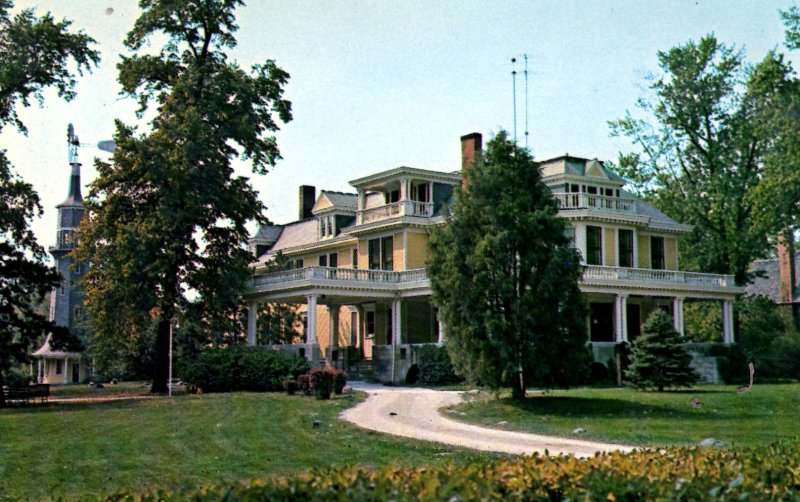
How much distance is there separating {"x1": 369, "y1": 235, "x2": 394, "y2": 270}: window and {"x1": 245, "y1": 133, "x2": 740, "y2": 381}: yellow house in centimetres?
5

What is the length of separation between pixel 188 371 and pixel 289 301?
32.1 feet

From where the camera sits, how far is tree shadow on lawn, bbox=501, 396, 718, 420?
22.2 metres

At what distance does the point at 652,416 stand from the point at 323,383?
10.8 meters

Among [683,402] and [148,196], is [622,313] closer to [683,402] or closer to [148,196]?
[683,402]

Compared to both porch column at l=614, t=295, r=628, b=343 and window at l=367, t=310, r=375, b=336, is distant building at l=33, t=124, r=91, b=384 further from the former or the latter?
porch column at l=614, t=295, r=628, b=343

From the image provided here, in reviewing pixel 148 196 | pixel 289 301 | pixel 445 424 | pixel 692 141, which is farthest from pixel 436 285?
pixel 692 141

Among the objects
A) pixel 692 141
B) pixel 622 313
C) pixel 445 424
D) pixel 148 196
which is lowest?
pixel 445 424

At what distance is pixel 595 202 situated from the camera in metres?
43.0

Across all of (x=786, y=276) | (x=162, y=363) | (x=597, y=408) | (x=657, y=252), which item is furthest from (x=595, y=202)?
(x=786, y=276)

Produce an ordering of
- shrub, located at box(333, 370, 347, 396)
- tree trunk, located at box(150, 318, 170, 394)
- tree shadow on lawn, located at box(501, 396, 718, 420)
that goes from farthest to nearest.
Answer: tree trunk, located at box(150, 318, 170, 394)
shrub, located at box(333, 370, 347, 396)
tree shadow on lawn, located at box(501, 396, 718, 420)

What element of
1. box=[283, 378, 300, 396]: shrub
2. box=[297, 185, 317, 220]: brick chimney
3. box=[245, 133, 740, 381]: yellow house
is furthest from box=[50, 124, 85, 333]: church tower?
box=[283, 378, 300, 396]: shrub

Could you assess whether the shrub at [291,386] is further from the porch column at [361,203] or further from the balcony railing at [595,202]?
the porch column at [361,203]

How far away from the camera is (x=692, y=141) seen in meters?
49.7

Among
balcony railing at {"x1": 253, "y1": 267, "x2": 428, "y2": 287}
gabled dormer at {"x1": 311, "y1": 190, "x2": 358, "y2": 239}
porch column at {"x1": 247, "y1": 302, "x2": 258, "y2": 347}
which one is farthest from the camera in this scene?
gabled dormer at {"x1": 311, "y1": 190, "x2": 358, "y2": 239}
